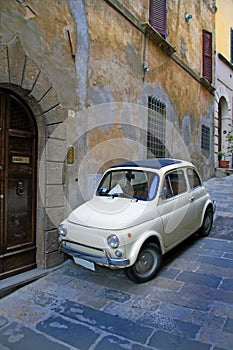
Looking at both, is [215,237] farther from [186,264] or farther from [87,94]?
[87,94]

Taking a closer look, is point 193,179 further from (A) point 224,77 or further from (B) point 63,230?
(A) point 224,77

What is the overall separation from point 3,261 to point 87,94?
323 centimetres

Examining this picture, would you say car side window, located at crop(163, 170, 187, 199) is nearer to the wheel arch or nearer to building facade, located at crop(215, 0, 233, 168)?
the wheel arch

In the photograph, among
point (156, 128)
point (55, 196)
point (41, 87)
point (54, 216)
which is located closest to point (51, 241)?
point (54, 216)

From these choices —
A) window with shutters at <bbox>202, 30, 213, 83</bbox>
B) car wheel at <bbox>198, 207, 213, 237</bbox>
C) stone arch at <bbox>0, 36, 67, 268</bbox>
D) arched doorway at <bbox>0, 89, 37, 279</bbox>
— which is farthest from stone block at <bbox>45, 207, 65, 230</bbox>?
window with shutters at <bbox>202, 30, 213, 83</bbox>

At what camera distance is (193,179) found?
5.30 metres

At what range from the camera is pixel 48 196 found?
430cm

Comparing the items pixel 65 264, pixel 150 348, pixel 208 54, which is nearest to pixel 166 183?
pixel 65 264

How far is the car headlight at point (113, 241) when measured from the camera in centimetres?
337

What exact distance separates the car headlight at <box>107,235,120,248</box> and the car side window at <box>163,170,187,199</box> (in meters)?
1.28

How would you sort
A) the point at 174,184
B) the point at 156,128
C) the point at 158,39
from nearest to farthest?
the point at 174,184
the point at 158,39
the point at 156,128

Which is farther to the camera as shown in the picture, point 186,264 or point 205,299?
point 186,264

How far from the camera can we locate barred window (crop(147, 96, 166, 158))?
764cm

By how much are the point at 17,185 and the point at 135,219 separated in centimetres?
187
